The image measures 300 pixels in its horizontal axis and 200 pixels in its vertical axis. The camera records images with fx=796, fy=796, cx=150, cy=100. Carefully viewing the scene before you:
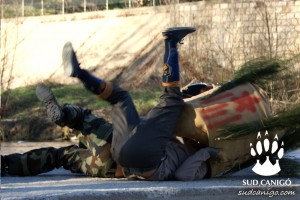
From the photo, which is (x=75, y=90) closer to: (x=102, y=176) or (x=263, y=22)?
(x=263, y=22)

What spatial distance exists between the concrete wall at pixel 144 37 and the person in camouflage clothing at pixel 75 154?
742cm

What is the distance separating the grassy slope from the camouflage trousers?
400 inches

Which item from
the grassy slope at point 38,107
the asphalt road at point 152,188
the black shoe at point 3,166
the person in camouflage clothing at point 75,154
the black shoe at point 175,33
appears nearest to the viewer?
the asphalt road at point 152,188

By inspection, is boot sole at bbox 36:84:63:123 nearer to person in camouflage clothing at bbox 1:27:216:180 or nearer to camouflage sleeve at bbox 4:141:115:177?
person in camouflage clothing at bbox 1:27:216:180

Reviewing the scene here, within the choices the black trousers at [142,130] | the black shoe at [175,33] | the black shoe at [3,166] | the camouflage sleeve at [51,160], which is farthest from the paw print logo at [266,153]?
the black shoe at [3,166]

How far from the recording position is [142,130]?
5.46 metres

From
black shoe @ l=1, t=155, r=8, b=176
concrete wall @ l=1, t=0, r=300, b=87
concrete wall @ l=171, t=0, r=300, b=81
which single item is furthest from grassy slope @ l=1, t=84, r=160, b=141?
black shoe @ l=1, t=155, r=8, b=176

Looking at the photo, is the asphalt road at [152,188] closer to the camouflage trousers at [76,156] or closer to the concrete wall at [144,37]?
the camouflage trousers at [76,156]

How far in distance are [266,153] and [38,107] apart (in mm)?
13898

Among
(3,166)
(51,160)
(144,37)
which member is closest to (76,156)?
(51,160)

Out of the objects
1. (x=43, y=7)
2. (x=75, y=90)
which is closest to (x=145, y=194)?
(x=75, y=90)

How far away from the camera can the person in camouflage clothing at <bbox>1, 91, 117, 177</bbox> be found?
5820mm

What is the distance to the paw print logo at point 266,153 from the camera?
5613 mm

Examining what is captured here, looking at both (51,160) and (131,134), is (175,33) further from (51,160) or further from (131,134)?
(51,160)
